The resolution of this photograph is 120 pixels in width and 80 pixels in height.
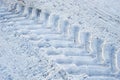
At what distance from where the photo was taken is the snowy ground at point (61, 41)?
1661mm

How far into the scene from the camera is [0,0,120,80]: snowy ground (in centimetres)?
166

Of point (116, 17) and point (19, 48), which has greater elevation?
point (116, 17)

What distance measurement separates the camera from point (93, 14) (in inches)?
83.0

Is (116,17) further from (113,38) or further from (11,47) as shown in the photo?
(11,47)

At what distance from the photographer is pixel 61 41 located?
6.39 ft

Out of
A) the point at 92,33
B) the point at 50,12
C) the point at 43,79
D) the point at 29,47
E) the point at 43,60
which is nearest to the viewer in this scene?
the point at 43,79

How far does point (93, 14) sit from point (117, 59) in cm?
53

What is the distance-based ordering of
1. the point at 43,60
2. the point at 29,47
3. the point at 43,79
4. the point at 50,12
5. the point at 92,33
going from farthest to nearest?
the point at 50,12
the point at 92,33
the point at 29,47
the point at 43,60
the point at 43,79

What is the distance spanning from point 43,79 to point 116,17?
0.92 metres

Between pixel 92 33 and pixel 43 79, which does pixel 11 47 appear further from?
pixel 92 33

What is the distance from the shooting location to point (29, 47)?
1847mm

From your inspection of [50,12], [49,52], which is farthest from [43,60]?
[50,12]

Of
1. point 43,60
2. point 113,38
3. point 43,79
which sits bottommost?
point 43,79

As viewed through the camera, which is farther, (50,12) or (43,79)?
(50,12)
